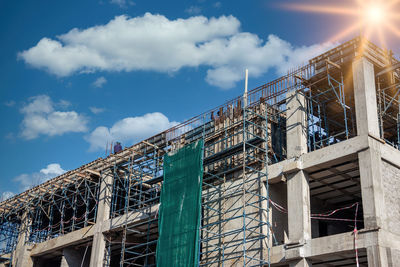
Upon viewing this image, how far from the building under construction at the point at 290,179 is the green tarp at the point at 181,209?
6 cm

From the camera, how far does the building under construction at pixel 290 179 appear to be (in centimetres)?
2194


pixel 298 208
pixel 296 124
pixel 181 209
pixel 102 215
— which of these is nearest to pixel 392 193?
pixel 298 208

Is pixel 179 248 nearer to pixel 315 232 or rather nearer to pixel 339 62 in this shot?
pixel 315 232

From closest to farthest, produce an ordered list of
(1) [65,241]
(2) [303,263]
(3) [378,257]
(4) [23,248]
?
(3) [378,257] < (2) [303,263] < (1) [65,241] < (4) [23,248]

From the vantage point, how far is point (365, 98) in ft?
75.5

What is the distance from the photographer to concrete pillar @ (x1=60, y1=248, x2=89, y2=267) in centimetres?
3605

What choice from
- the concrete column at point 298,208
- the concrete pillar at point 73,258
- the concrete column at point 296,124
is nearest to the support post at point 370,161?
the concrete column at point 298,208

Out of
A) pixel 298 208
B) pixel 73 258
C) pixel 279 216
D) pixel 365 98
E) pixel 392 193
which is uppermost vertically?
pixel 365 98

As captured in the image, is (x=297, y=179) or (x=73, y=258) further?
(x=73, y=258)

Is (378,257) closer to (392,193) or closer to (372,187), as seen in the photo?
(372,187)

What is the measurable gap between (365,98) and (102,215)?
18.8 metres

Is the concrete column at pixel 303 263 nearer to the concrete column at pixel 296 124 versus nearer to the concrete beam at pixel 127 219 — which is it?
the concrete column at pixel 296 124

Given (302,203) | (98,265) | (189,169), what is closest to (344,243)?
(302,203)

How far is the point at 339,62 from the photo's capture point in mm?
26062
